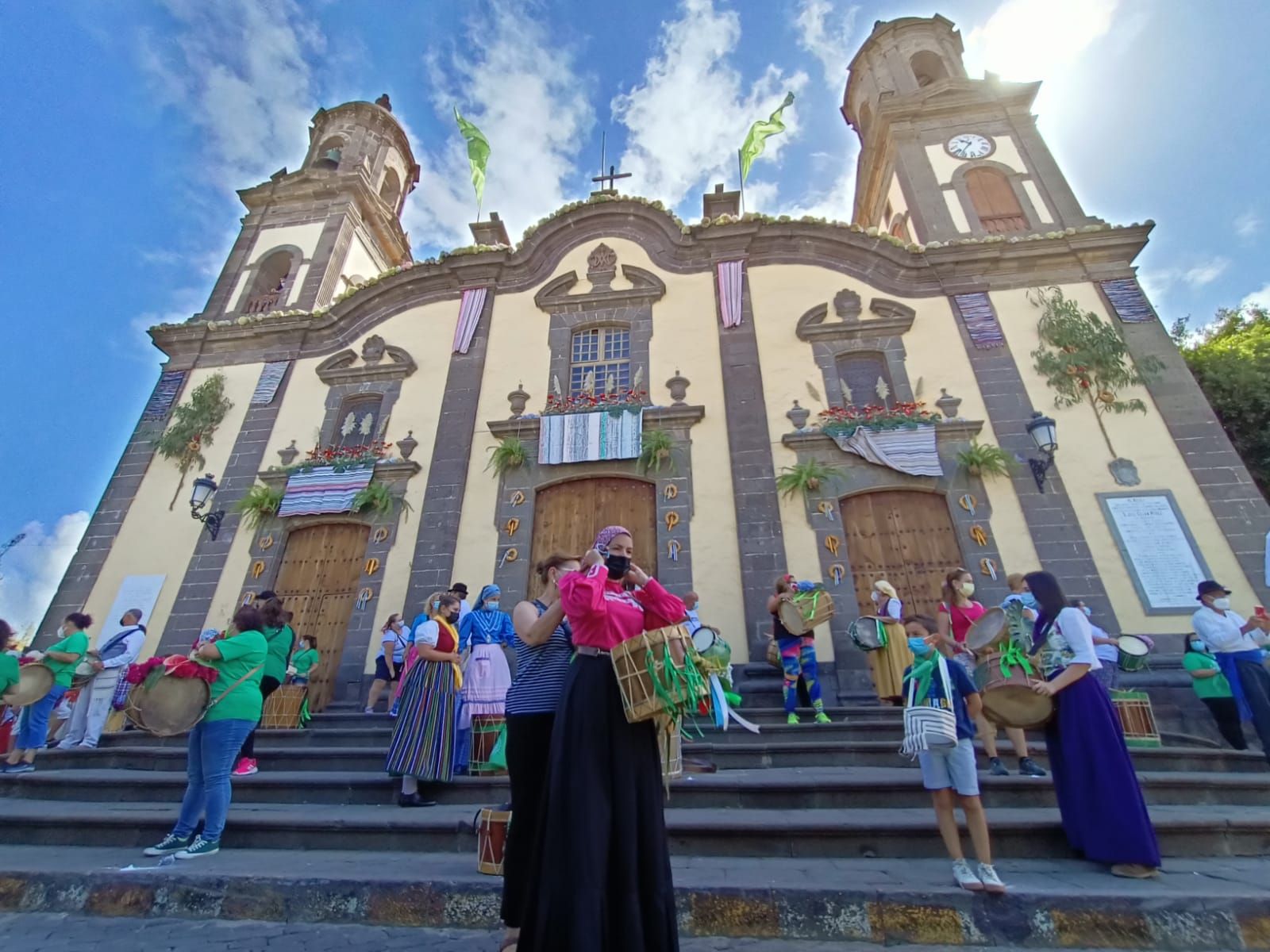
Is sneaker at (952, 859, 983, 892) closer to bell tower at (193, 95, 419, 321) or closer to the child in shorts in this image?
the child in shorts

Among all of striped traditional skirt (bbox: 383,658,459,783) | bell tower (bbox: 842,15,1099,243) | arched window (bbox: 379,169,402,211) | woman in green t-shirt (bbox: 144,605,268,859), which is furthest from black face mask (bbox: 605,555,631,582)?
arched window (bbox: 379,169,402,211)

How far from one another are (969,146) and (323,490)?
644 inches

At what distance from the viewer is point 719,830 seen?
4.16 meters

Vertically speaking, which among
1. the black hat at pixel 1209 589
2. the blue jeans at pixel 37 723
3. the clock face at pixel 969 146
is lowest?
the blue jeans at pixel 37 723

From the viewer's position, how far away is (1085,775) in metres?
3.82

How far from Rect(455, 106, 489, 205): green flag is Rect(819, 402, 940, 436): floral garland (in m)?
11.6

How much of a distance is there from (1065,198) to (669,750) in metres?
15.5

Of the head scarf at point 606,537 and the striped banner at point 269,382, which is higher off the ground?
the striped banner at point 269,382

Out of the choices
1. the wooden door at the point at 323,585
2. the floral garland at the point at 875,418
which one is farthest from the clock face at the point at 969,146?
the wooden door at the point at 323,585

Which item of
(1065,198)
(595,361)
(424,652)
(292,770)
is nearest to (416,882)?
(424,652)

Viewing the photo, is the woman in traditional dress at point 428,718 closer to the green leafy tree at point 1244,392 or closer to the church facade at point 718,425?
the church facade at point 718,425

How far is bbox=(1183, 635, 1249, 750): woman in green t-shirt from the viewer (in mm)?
6574

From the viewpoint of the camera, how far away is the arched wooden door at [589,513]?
34.5ft

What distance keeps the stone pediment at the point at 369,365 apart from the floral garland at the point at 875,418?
27.2 ft
